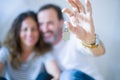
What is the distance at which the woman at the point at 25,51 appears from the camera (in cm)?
116

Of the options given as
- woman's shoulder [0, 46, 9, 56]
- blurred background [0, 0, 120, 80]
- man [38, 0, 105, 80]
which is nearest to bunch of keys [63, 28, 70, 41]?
man [38, 0, 105, 80]

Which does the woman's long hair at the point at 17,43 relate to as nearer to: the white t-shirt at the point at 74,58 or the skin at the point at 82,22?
the white t-shirt at the point at 74,58

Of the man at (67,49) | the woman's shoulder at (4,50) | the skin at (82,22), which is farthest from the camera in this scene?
the woman's shoulder at (4,50)

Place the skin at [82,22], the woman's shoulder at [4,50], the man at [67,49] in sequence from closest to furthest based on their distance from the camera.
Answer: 1. the skin at [82,22]
2. the man at [67,49]
3. the woman's shoulder at [4,50]

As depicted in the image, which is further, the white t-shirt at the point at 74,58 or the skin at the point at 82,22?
the white t-shirt at the point at 74,58

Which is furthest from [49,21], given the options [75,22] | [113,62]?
[113,62]

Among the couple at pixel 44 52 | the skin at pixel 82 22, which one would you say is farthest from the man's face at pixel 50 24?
the skin at pixel 82 22

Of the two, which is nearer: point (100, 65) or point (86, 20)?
point (86, 20)

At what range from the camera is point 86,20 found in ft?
3.08

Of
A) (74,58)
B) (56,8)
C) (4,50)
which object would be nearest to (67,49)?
(74,58)

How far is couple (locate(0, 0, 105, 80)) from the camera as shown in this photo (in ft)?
3.63

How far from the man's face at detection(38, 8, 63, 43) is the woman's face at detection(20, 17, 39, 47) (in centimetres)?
3

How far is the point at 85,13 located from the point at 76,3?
6cm

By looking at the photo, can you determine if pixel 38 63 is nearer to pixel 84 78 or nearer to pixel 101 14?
pixel 84 78
